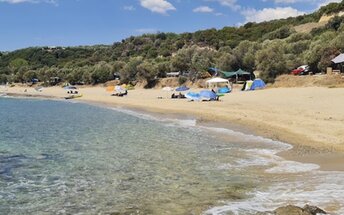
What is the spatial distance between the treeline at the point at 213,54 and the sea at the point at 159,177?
3666cm

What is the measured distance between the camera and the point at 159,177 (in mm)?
14656

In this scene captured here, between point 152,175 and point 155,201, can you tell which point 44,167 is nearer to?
point 152,175

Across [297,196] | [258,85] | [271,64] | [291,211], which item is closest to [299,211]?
[291,211]

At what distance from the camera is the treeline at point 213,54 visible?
190 feet

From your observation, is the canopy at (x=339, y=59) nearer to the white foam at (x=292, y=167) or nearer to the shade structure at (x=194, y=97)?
the shade structure at (x=194, y=97)

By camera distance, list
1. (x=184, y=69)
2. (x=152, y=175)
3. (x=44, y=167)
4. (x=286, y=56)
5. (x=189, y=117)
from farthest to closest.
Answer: (x=184, y=69), (x=286, y=56), (x=189, y=117), (x=44, y=167), (x=152, y=175)

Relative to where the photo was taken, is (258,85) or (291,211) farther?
(258,85)

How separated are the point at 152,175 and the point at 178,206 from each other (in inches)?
161

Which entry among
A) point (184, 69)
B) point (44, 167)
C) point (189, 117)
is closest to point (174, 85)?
point (184, 69)

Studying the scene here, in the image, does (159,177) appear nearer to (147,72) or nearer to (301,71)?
(301,71)

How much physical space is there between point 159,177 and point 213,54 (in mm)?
73388

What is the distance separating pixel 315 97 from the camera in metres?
36.8

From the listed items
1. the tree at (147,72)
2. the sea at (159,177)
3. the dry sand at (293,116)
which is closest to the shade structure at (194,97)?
the dry sand at (293,116)

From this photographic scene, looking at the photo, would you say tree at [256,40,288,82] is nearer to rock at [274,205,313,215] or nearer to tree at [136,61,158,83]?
tree at [136,61,158,83]
